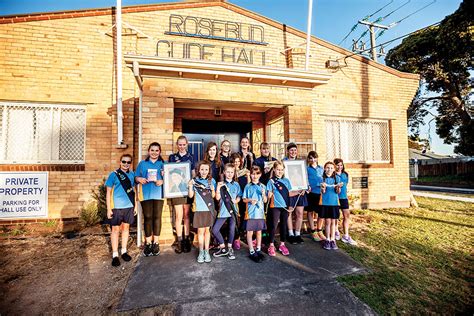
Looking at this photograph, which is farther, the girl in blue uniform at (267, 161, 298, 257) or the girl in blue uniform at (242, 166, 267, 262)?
the girl in blue uniform at (267, 161, 298, 257)

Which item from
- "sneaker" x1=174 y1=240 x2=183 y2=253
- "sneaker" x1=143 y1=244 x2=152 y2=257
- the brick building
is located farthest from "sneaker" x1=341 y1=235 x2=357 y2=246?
"sneaker" x1=143 y1=244 x2=152 y2=257

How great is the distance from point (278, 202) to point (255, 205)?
19.2 inches

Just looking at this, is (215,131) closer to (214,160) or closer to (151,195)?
(214,160)

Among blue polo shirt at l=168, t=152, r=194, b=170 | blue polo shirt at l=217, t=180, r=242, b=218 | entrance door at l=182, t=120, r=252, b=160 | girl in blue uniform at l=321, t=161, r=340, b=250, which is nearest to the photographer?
blue polo shirt at l=217, t=180, r=242, b=218

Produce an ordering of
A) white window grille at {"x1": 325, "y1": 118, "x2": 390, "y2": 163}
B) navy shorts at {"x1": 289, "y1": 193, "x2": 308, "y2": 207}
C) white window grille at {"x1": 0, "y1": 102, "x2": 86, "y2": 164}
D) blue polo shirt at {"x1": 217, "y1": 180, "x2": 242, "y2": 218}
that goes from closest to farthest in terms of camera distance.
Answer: blue polo shirt at {"x1": 217, "y1": 180, "x2": 242, "y2": 218} → navy shorts at {"x1": 289, "y1": 193, "x2": 308, "y2": 207} → white window grille at {"x1": 0, "y1": 102, "x2": 86, "y2": 164} → white window grille at {"x1": 325, "y1": 118, "x2": 390, "y2": 163}

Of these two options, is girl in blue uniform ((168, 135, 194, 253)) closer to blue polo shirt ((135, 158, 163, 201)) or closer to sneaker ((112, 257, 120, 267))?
blue polo shirt ((135, 158, 163, 201))

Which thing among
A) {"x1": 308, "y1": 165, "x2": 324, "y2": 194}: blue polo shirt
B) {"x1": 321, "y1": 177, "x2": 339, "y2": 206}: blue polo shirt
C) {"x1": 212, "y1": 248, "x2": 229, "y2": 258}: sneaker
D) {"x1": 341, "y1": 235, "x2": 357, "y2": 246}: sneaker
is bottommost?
{"x1": 341, "y1": 235, "x2": 357, "y2": 246}: sneaker

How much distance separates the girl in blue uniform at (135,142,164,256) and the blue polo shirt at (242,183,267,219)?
1.46m

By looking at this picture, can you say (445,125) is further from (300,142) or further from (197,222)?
(197,222)

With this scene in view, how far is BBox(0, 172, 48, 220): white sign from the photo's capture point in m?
5.18

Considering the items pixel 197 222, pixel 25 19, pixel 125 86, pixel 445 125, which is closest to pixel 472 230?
pixel 197 222

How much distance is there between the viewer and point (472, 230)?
5203mm

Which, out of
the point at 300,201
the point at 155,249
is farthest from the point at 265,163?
the point at 155,249

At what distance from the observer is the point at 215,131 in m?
7.05
